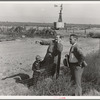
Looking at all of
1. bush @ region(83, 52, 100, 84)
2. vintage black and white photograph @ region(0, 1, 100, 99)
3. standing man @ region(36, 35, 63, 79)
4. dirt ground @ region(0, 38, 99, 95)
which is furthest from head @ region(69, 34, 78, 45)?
bush @ region(83, 52, 100, 84)

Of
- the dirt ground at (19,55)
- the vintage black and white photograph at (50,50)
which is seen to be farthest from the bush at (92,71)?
the dirt ground at (19,55)

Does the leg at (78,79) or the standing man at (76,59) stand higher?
the standing man at (76,59)

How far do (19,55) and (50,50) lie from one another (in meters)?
0.90

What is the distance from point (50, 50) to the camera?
3.08 meters

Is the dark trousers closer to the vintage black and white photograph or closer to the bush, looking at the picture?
the vintage black and white photograph

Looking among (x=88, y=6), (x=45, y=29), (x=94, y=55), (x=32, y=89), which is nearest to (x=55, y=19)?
(x=45, y=29)

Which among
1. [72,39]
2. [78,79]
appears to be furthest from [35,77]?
[72,39]

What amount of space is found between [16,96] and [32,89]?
308mm

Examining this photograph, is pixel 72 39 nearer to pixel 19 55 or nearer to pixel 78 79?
pixel 78 79

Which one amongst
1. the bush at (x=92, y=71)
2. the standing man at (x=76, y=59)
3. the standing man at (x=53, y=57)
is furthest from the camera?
the bush at (x=92, y=71)

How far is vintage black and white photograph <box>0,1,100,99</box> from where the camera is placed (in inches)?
121

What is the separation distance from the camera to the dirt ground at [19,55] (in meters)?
3.33

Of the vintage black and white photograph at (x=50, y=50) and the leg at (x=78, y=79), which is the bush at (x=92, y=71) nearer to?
the vintage black and white photograph at (x=50, y=50)

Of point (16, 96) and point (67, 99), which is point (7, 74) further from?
point (67, 99)
